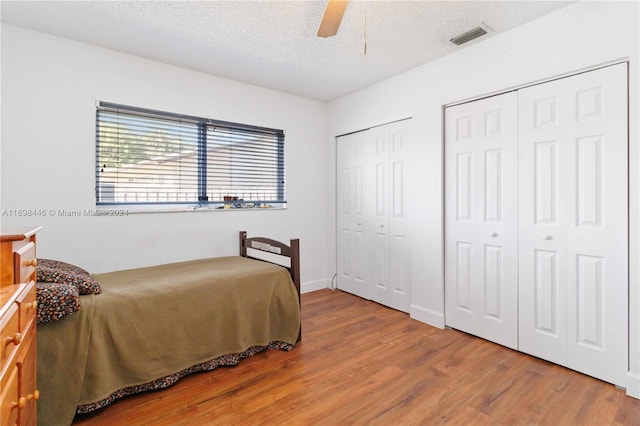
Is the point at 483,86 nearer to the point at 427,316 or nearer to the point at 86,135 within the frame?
the point at 427,316

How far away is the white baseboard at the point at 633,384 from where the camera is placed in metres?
1.85

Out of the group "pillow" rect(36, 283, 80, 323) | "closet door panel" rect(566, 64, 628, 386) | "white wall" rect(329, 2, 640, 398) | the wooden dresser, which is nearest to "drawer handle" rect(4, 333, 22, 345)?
the wooden dresser

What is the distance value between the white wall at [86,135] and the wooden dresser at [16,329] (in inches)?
55.5

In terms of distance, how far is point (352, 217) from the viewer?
12.7 ft

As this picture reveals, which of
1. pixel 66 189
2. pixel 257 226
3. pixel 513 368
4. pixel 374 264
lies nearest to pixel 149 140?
pixel 66 189

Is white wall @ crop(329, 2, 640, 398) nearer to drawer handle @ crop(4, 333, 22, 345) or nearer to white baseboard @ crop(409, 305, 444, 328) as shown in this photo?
white baseboard @ crop(409, 305, 444, 328)

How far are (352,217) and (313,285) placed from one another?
100cm

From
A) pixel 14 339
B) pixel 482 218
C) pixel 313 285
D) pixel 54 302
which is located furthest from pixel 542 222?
pixel 54 302

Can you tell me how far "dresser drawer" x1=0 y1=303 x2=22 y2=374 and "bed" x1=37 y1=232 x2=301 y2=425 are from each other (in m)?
0.65

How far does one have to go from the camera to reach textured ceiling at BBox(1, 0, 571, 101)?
209 cm

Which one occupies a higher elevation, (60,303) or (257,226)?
(257,226)

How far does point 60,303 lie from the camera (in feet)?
5.19

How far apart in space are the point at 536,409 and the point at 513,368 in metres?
0.45

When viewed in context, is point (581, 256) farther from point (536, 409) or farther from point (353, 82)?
point (353, 82)
